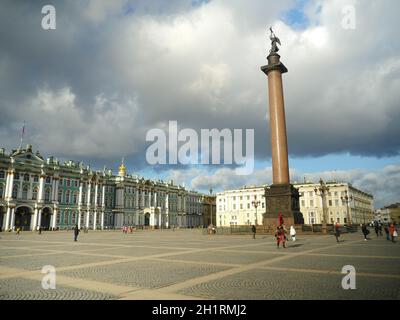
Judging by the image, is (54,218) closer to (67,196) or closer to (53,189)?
(53,189)

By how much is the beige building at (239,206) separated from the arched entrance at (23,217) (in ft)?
195

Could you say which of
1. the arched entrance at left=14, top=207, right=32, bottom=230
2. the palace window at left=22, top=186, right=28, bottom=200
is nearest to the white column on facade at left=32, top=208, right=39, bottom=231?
the arched entrance at left=14, top=207, right=32, bottom=230

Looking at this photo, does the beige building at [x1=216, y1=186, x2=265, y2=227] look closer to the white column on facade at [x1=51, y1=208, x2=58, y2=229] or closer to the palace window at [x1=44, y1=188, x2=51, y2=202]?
the white column on facade at [x1=51, y1=208, x2=58, y2=229]

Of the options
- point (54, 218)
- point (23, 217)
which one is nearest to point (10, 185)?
point (23, 217)

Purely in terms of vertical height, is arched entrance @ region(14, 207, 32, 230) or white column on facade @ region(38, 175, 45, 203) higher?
white column on facade @ region(38, 175, 45, 203)

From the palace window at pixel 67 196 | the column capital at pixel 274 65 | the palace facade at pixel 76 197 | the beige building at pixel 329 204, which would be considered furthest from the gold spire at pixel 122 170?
the column capital at pixel 274 65

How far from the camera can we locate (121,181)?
9406 centimetres

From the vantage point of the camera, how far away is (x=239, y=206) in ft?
358

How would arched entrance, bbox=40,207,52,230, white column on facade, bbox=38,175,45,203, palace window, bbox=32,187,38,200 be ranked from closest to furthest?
palace window, bbox=32,187,38,200
white column on facade, bbox=38,175,45,203
arched entrance, bbox=40,207,52,230

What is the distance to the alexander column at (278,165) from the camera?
32506 millimetres

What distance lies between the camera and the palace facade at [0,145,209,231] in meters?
67.4
